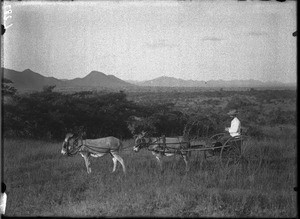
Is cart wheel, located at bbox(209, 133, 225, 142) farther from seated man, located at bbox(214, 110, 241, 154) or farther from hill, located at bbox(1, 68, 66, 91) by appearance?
hill, located at bbox(1, 68, 66, 91)

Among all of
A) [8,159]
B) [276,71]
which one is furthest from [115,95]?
[276,71]

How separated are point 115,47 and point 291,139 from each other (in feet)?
10.4

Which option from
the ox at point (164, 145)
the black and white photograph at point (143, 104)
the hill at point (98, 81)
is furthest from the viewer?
the hill at point (98, 81)

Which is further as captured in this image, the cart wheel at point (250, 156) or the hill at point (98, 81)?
the hill at point (98, 81)

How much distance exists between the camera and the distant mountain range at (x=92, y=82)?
6523 mm

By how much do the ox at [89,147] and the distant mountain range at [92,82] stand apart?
841 mm

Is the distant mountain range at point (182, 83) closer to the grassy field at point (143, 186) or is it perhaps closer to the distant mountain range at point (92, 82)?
the distant mountain range at point (92, 82)

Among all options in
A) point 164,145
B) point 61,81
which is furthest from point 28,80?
point 164,145

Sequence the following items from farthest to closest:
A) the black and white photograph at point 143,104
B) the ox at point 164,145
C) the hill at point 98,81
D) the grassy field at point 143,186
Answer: the hill at point 98,81 → the ox at point 164,145 → the black and white photograph at point 143,104 → the grassy field at point 143,186

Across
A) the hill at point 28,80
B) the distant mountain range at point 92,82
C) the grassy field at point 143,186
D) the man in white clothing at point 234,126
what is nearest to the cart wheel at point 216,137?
the man in white clothing at point 234,126

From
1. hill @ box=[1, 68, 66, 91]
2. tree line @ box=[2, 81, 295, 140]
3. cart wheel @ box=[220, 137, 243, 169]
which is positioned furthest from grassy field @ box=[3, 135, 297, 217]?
hill @ box=[1, 68, 66, 91]

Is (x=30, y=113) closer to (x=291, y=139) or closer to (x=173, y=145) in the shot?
(x=173, y=145)

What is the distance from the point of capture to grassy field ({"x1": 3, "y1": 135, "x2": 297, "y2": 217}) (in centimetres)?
617

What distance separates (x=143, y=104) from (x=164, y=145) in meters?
0.74
